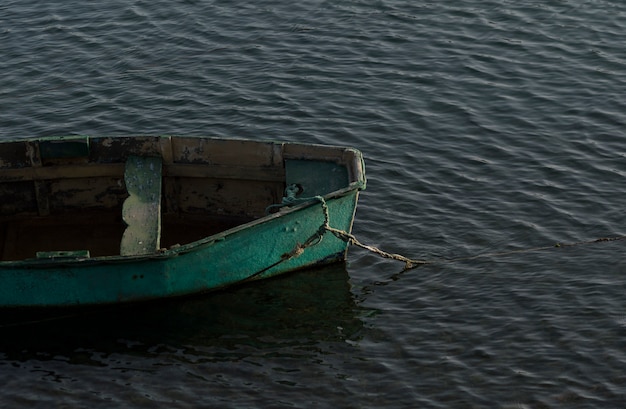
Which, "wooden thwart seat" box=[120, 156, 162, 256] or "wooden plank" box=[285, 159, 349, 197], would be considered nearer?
"wooden thwart seat" box=[120, 156, 162, 256]

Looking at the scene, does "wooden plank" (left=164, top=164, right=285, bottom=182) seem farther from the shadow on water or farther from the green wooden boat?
the shadow on water

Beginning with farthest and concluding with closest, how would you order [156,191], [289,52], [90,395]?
[289,52] < [156,191] < [90,395]

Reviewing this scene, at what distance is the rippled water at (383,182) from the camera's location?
410 inches

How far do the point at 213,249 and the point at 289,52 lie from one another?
7.88 m

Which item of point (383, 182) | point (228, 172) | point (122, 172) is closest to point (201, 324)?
point (228, 172)

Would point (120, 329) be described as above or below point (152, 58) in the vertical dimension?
below

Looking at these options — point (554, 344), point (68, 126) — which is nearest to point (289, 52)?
point (68, 126)

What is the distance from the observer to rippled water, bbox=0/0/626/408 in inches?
410

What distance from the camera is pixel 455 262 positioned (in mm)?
12500

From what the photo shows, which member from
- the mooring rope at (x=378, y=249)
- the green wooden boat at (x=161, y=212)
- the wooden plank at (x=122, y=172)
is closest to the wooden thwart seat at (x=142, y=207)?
the green wooden boat at (x=161, y=212)

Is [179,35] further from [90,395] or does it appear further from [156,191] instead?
[90,395]

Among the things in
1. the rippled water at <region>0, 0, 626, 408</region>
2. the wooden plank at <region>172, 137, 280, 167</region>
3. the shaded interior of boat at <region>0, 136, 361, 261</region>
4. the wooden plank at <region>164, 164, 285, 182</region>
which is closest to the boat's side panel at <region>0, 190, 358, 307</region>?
the rippled water at <region>0, 0, 626, 408</region>

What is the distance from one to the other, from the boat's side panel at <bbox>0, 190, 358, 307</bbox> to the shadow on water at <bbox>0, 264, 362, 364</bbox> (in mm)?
253

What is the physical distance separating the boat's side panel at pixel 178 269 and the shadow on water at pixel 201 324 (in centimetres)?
25
